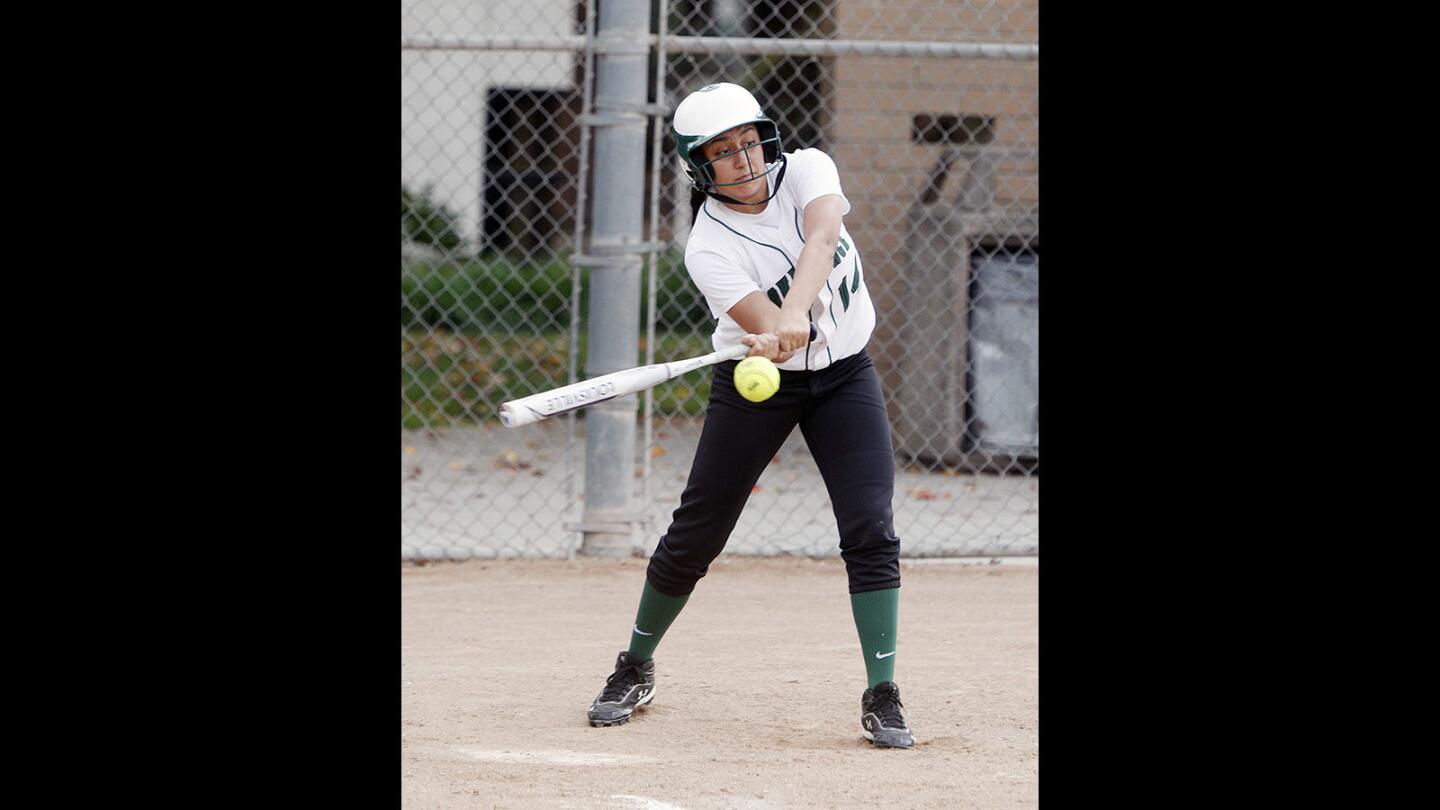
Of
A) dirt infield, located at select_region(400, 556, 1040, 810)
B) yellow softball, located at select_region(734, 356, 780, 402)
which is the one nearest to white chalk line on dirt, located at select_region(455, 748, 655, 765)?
dirt infield, located at select_region(400, 556, 1040, 810)

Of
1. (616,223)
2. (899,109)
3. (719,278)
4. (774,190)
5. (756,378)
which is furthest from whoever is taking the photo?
(899,109)

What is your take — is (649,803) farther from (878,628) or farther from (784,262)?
(784,262)

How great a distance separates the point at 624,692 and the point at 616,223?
2449 mm

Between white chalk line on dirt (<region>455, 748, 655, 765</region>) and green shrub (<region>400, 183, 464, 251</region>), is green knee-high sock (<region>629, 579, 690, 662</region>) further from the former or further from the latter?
green shrub (<region>400, 183, 464, 251</region>)

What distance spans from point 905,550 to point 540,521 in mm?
2034

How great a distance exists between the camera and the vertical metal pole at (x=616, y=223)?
19.9 feet

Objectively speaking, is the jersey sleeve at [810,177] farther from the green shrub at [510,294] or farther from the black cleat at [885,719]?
the green shrub at [510,294]

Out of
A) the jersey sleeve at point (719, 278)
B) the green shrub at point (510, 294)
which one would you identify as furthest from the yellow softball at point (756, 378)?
the green shrub at point (510, 294)

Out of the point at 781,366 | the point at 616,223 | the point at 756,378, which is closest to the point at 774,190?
the point at 781,366

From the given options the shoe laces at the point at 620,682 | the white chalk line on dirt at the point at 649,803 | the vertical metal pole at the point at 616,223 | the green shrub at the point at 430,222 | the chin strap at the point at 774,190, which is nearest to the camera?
the white chalk line on dirt at the point at 649,803

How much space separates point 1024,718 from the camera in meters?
4.08

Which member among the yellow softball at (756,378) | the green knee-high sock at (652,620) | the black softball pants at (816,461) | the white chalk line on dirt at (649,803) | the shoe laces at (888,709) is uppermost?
the yellow softball at (756,378)

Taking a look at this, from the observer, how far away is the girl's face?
390cm

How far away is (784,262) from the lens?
4.05 meters
